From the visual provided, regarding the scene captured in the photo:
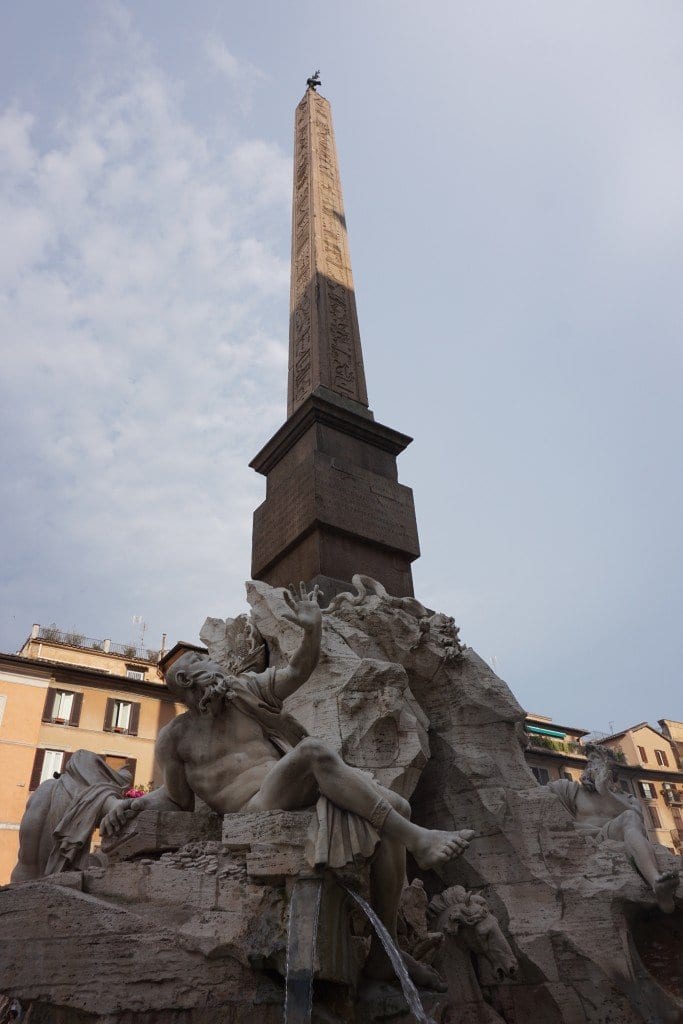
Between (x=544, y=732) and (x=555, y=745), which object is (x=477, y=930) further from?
(x=555, y=745)

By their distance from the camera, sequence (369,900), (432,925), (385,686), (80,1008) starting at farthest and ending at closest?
1. (385,686)
2. (432,925)
3. (369,900)
4. (80,1008)

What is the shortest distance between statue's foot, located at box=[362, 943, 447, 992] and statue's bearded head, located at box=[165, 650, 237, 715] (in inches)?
51.3

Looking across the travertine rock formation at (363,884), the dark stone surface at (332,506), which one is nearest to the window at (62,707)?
the dark stone surface at (332,506)

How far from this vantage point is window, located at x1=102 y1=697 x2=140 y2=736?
64.0 feet

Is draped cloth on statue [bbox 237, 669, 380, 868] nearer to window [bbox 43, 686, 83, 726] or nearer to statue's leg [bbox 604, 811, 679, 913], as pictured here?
statue's leg [bbox 604, 811, 679, 913]

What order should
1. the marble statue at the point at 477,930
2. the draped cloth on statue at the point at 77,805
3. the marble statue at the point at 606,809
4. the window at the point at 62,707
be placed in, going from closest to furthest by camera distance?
the draped cloth on statue at the point at 77,805 < the marble statue at the point at 477,930 < the marble statue at the point at 606,809 < the window at the point at 62,707

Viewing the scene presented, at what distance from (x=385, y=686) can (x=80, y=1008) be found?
240 centimetres

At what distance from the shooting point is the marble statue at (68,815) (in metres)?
3.95

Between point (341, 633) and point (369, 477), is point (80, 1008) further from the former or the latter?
point (369, 477)

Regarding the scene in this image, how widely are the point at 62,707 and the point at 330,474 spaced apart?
15.2m

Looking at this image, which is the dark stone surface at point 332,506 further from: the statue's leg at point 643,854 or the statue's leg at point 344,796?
the statue's leg at point 344,796

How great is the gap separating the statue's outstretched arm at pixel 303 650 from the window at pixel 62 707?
665 inches

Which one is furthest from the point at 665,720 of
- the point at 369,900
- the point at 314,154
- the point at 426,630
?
the point at 369,900

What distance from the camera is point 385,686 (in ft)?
15.0
